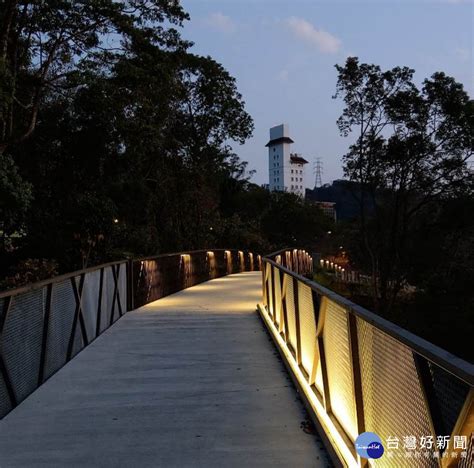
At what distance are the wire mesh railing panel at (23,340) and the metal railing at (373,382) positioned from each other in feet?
8.18

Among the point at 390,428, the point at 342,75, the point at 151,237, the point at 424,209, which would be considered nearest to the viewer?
the point at 390,428

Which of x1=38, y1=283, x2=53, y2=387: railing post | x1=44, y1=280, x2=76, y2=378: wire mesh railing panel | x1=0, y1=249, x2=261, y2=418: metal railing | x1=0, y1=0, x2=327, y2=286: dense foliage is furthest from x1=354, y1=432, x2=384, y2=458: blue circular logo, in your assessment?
x1=0, y1=0, x2=327, y2=286: dense foliage

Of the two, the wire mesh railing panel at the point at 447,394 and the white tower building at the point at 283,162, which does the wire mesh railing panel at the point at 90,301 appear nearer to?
the wire mesh railing panel at the point at 447,394

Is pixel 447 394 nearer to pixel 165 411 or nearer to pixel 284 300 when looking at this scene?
pixel 165 411

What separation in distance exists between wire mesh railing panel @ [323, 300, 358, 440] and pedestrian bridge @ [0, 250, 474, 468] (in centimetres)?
1

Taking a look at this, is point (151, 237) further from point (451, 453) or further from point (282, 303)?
point (451, 453)

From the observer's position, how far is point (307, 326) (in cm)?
507

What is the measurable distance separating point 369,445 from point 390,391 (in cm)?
48

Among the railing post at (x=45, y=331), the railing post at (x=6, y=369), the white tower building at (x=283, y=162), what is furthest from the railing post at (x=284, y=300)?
the white tower building at (x=283, y=162)

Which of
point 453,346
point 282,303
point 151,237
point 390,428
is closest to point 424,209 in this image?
point 453,346

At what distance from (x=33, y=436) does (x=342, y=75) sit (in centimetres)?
2554

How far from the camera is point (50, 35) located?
48.4ft

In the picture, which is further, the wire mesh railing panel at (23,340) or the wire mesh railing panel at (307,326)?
the wire mesh railing panel at (307,326)

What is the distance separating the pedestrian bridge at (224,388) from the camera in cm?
238
